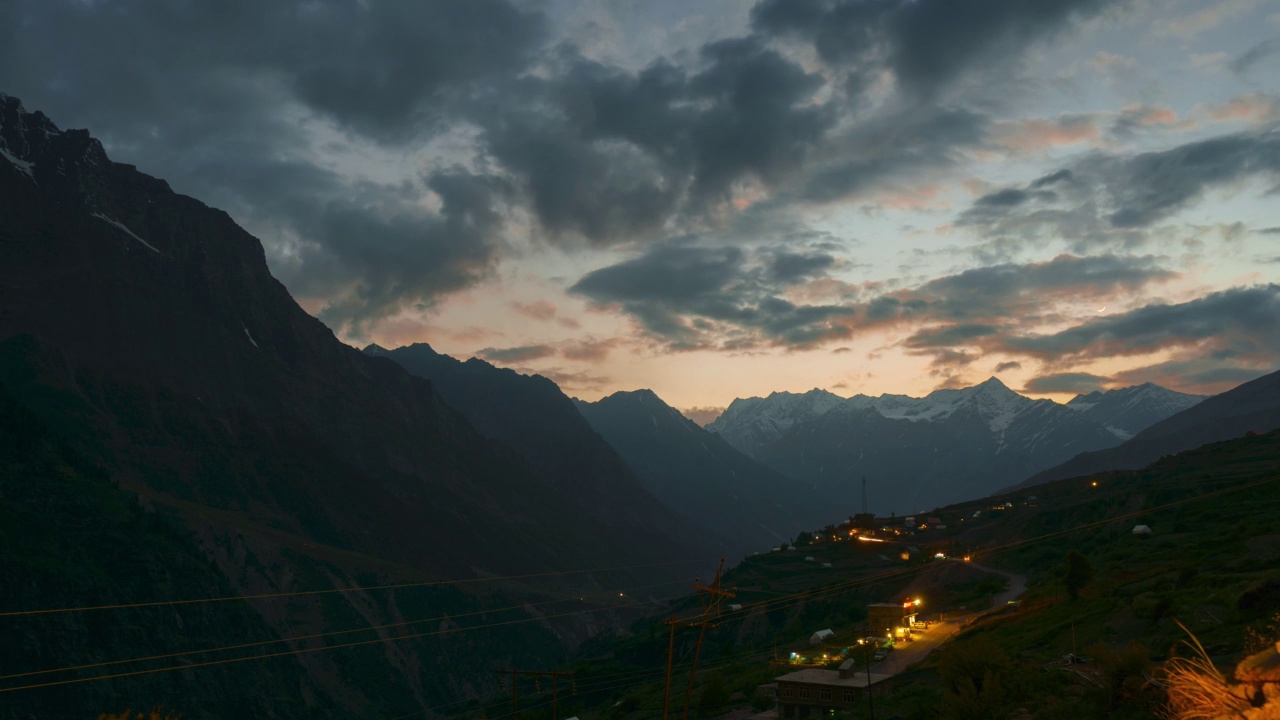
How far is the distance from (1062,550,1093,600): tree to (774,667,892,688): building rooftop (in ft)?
58.2

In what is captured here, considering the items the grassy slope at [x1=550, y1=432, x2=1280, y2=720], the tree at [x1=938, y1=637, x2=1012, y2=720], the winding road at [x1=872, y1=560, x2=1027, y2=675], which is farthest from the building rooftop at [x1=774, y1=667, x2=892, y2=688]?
the tree at [x1=938, y1=637, x2=1012, y2=720]

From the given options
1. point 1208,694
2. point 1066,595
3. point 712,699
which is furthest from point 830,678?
point 1208,694

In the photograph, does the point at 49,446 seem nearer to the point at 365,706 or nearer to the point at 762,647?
the point at 365,706

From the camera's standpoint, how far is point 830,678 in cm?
6356

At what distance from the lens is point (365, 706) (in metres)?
173

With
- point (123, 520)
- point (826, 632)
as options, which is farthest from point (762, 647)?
point (123, 520)

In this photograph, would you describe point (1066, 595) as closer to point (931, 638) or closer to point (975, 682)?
point (931, 638)

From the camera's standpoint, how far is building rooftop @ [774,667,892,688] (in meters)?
61.3

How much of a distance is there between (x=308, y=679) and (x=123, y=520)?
47.3 metres

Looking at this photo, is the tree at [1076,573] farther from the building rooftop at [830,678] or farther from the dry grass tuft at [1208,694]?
the dry grass tuft at [1208,694]

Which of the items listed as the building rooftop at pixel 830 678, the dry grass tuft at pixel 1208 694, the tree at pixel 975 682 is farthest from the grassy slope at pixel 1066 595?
the dry grass tuft at pixel 1208 694

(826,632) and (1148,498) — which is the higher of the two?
(1148,498)

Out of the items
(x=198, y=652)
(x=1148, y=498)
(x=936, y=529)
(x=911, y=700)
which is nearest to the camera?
(x=911, y=700)

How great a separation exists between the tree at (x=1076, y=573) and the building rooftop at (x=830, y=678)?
1775cm
